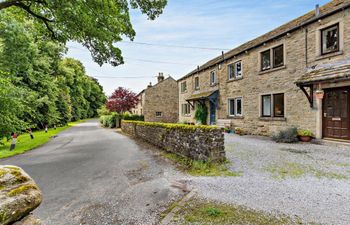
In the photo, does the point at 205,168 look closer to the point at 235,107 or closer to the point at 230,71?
the point at 235,107

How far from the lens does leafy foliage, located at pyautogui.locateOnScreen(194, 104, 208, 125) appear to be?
1889cm

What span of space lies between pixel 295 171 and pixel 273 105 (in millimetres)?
7404

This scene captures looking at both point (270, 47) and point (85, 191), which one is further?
point (270, 47)

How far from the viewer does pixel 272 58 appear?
11.6m

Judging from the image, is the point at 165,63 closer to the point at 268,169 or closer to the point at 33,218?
the point at 268,169

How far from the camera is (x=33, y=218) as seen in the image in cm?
187

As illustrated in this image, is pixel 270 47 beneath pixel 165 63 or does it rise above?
beneath

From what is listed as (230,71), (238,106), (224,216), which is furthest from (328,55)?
(224,216)

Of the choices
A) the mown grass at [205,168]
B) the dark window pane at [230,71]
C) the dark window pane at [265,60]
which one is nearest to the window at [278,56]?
the dark window pane at [265,60]

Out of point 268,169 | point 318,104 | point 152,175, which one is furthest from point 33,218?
point 318,104

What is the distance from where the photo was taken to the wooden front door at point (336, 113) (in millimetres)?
8203

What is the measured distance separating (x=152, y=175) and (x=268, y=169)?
3645 mm

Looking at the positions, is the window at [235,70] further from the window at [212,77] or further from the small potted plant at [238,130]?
the small potted plant at [238,130]

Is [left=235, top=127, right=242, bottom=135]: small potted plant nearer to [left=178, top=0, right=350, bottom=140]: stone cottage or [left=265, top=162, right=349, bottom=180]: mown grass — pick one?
[left=178, top=0, right=350, bottom=140]: stone cottage
